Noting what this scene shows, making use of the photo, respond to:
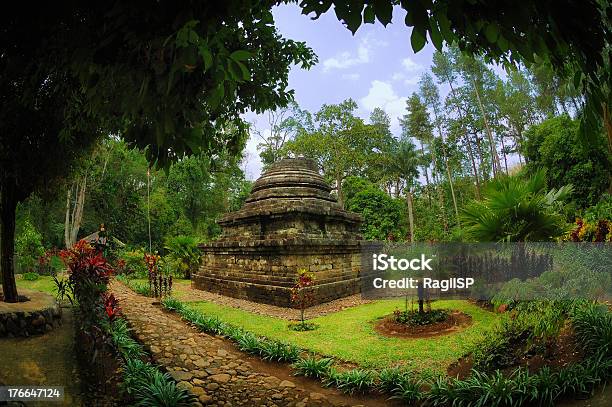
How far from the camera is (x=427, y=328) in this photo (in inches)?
261

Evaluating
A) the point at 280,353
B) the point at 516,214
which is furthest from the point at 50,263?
the point at 516,214

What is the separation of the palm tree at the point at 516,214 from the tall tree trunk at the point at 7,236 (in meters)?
8.35

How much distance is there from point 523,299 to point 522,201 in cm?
176

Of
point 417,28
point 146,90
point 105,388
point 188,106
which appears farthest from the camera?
point 105,388

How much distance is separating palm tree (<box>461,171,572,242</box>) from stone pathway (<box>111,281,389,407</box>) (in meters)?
3.79

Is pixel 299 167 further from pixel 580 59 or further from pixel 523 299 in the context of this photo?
pixel 580 59

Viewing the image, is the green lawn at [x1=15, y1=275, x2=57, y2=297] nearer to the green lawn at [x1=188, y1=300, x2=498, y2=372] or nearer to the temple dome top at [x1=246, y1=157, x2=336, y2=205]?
the green lawn at [x1=188, y1=300, x2=498, y2=372]

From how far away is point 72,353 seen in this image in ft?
16.7

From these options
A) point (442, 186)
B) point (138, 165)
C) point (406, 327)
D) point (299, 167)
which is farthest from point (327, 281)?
point (442, 186)

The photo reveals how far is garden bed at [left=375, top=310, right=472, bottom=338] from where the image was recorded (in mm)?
6435

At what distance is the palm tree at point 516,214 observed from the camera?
5961 mm

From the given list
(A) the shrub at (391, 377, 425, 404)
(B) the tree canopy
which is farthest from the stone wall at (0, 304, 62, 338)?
(A) the shrub at (391, 377, 425, 404)

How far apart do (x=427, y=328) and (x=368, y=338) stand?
1.16 meters

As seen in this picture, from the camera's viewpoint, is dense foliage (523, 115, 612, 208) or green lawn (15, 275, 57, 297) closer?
green lawn (15, 275, 57, 297)
